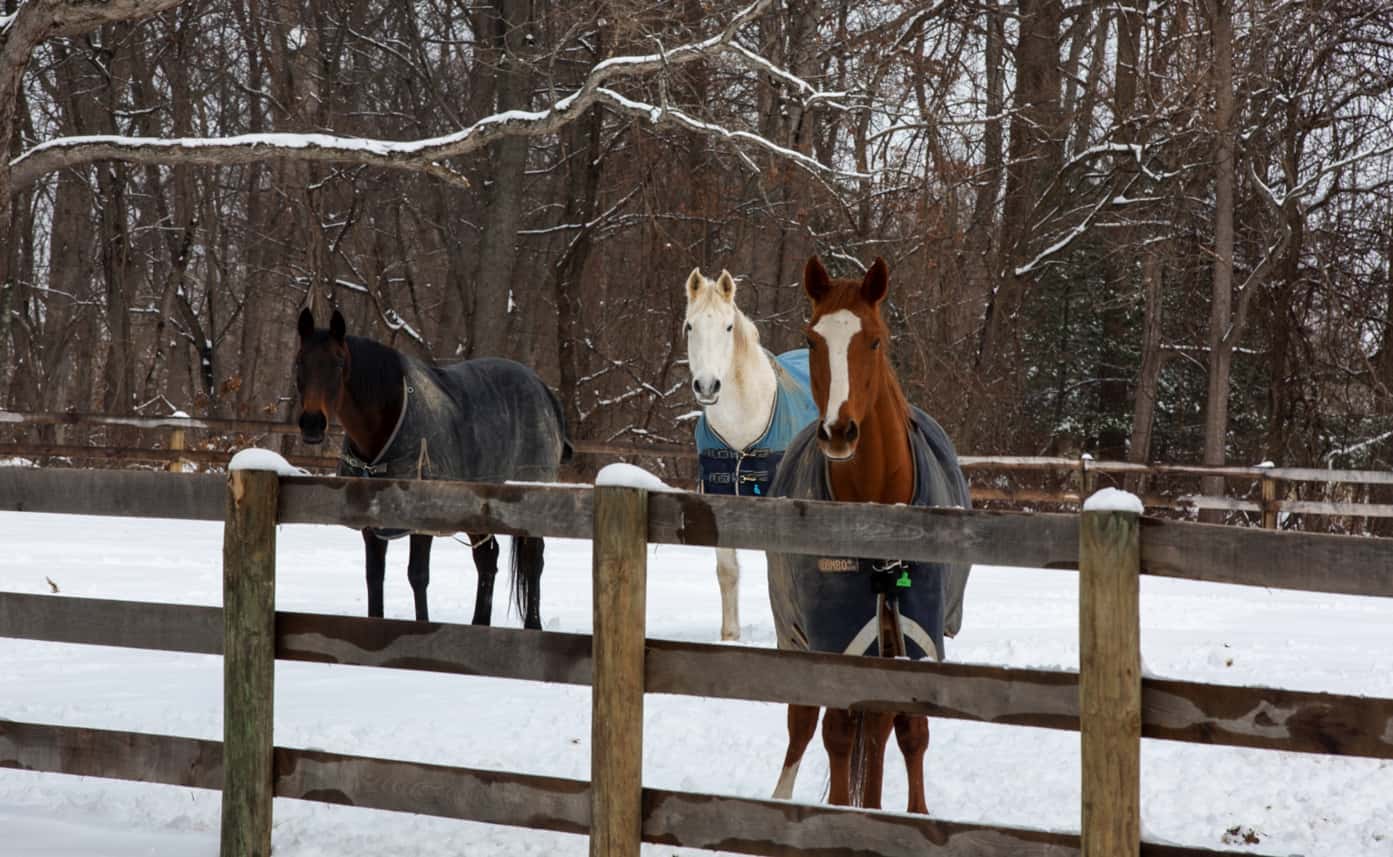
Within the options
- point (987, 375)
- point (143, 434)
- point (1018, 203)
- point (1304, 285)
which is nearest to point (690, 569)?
point (987, 375)

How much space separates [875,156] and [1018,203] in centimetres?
373

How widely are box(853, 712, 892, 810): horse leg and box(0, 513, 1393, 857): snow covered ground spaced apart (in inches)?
24.1

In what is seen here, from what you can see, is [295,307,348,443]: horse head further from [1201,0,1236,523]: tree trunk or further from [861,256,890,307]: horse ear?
[1201,0,1236,523]: tree trunk

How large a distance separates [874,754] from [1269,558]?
148 cm

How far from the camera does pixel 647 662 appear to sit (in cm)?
356

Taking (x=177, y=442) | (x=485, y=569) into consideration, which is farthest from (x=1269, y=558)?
(x=177, y=442)

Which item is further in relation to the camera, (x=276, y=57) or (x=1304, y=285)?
(x=276, y=57)

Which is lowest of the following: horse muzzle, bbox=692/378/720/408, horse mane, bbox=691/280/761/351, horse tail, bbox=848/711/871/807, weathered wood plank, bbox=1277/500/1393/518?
horse tail, bbox=848/711/871/807

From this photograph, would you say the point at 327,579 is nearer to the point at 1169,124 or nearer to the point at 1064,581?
the point at 1064,581

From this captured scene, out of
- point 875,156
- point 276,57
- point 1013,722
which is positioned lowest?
point 1013,722

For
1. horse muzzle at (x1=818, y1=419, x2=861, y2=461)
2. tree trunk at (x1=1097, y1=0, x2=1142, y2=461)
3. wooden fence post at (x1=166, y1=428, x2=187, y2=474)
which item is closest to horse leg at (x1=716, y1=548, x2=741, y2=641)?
horse muzzle at (x1=818, y1=419, x2=861, y2=461)

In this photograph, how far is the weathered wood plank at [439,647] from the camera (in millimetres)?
3672

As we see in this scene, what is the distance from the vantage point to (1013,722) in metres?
3.29

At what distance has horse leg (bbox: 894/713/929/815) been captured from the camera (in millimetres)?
4375
